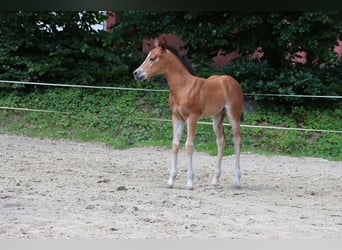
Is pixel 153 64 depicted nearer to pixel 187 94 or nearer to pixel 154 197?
pixel 187 94

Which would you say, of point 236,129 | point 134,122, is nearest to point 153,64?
point 236,129

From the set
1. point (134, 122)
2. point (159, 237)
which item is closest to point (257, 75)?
point (134, 122)

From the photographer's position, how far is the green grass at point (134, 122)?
967 centimetres

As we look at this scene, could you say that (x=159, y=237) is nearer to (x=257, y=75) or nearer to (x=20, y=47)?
(x=257, y=75)

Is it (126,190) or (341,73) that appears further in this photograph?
(341,73)

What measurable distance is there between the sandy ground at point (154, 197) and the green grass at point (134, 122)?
0.81 m

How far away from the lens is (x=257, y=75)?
10.7 metres

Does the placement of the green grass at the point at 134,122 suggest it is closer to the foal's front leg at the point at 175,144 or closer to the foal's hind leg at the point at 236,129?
the foal's hind leg at the point at 236,129

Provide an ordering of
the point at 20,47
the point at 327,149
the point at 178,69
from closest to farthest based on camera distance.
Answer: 1. the point at 178,69
2. the point at 327,149
3. the point at 20,47

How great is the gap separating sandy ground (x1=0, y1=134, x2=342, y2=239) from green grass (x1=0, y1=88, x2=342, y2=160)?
32.1 inches

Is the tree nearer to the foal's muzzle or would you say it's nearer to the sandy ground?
the sandy ground

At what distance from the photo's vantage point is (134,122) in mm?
10648

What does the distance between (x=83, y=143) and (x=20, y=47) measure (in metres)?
3.25

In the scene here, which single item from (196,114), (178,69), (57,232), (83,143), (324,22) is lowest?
(83,143)
